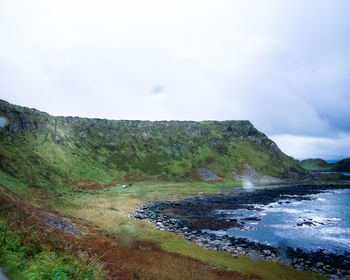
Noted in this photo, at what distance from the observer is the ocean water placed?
4300 cm

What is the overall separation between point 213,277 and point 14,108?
389 feet

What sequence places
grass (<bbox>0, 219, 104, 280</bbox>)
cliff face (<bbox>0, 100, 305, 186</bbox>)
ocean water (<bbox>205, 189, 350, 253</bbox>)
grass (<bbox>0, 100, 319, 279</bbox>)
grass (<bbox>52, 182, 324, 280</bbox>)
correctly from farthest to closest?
→ cliff face (<bbox>0, 100, 305, 186</bbox>) < ocean water (<bbox>205, 189, 350, 253</bbox>) < grass (<bbox>0, 100, 319, 279</bbox>) < grass (<bbox>52, 182, 324, 280</bbox>) < grass (<bbox>0, 219, 104, 280</bbox>)

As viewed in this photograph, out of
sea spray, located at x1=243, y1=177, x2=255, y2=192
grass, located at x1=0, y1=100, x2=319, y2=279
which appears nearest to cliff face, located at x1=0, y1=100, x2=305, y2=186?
grass, located at x1=0, y1=100, x2=319, y2=279

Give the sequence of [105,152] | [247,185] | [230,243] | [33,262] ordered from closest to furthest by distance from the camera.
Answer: [33,262]
[230,243]
[247,185]
[105,152]

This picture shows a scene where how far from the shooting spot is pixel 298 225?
5522cm

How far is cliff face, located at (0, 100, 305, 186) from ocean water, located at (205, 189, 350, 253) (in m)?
65.8

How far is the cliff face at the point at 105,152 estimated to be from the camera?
314 ft

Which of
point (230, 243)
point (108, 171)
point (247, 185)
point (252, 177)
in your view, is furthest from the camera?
point (252, 177)

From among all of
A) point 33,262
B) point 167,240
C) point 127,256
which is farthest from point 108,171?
point 33,262

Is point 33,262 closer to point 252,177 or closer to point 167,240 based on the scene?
point 167,240

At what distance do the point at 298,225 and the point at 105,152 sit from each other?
122 meters

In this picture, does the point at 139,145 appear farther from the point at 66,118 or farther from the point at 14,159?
the point at 14,159

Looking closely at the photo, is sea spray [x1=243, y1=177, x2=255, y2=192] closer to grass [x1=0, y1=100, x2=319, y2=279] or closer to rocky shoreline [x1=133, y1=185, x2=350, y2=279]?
grass [x1=0, y1=100, x2=319, y2=279]

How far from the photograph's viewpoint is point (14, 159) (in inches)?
3285
